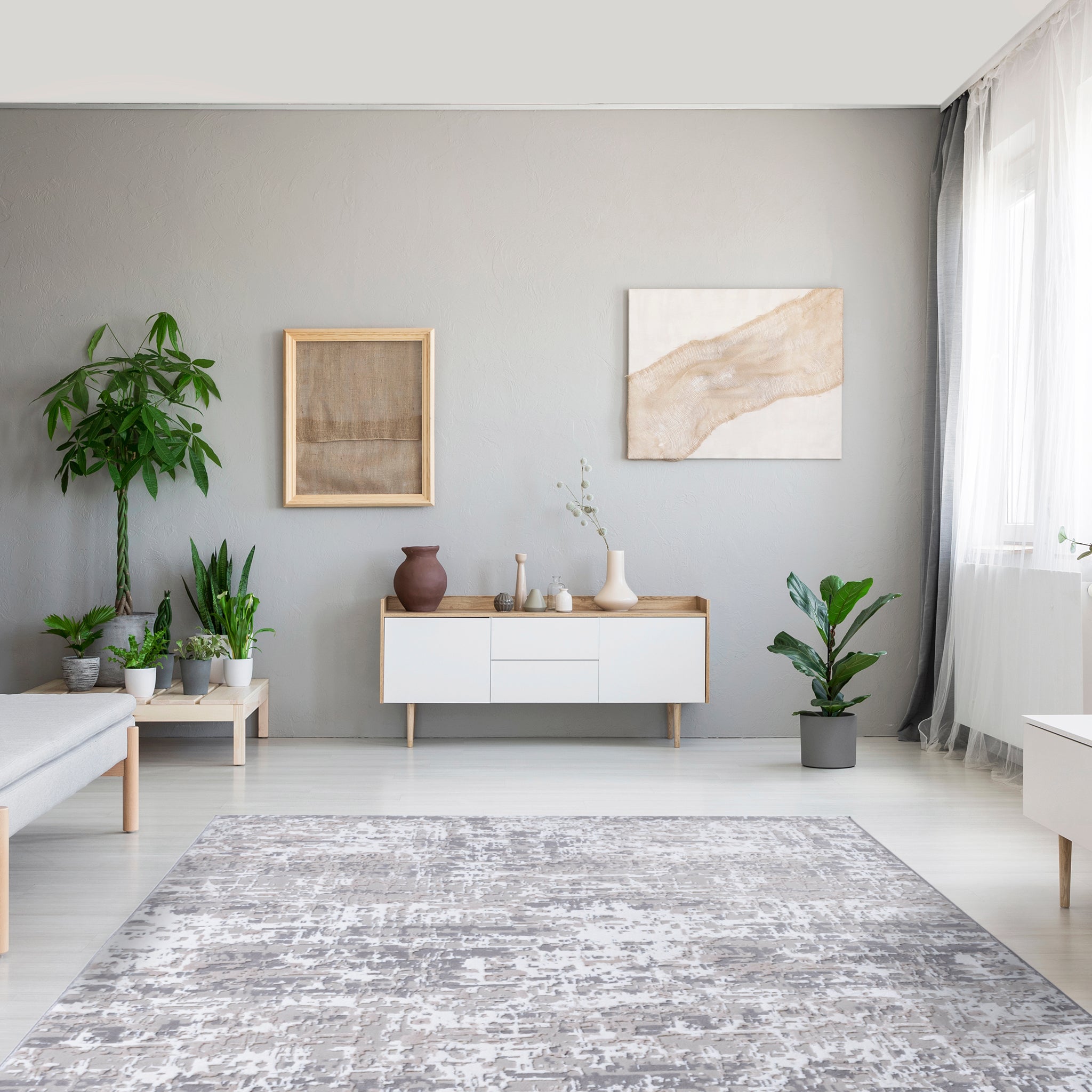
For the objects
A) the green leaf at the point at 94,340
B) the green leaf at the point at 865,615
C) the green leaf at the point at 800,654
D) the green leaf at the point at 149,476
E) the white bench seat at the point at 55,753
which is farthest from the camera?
the green leaf at the point at 94,340

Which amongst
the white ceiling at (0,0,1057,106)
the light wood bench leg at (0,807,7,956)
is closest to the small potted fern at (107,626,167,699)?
the light wood bench leg at (0,807,7,956)

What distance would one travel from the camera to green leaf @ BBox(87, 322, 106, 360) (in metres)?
4.60

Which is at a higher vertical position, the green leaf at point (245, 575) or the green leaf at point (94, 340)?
the green leaf at point (94, 340)

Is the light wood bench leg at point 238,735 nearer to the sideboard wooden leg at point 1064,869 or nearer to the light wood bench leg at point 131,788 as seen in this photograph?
the light wood bench leg at point 131,788

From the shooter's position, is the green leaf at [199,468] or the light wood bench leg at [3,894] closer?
the light wood bench leg at [3,894]

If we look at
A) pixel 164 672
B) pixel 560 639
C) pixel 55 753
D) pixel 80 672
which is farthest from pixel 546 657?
pixel 55 753

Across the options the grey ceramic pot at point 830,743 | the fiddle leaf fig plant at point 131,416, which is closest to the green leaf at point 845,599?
the grey ceramic pot at point 830,743

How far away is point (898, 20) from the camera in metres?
3.37

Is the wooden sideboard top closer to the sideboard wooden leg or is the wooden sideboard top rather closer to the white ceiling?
the sideboard wooden leg

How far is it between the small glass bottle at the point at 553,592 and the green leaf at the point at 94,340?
2.31 metres

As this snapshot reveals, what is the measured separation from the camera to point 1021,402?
13.1 ft

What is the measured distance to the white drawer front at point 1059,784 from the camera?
7.91 feet

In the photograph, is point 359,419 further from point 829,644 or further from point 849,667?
point 849,667

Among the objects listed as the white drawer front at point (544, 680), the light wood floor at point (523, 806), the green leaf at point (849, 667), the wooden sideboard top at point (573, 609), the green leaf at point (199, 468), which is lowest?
the light wood floor at point (523, 806)
